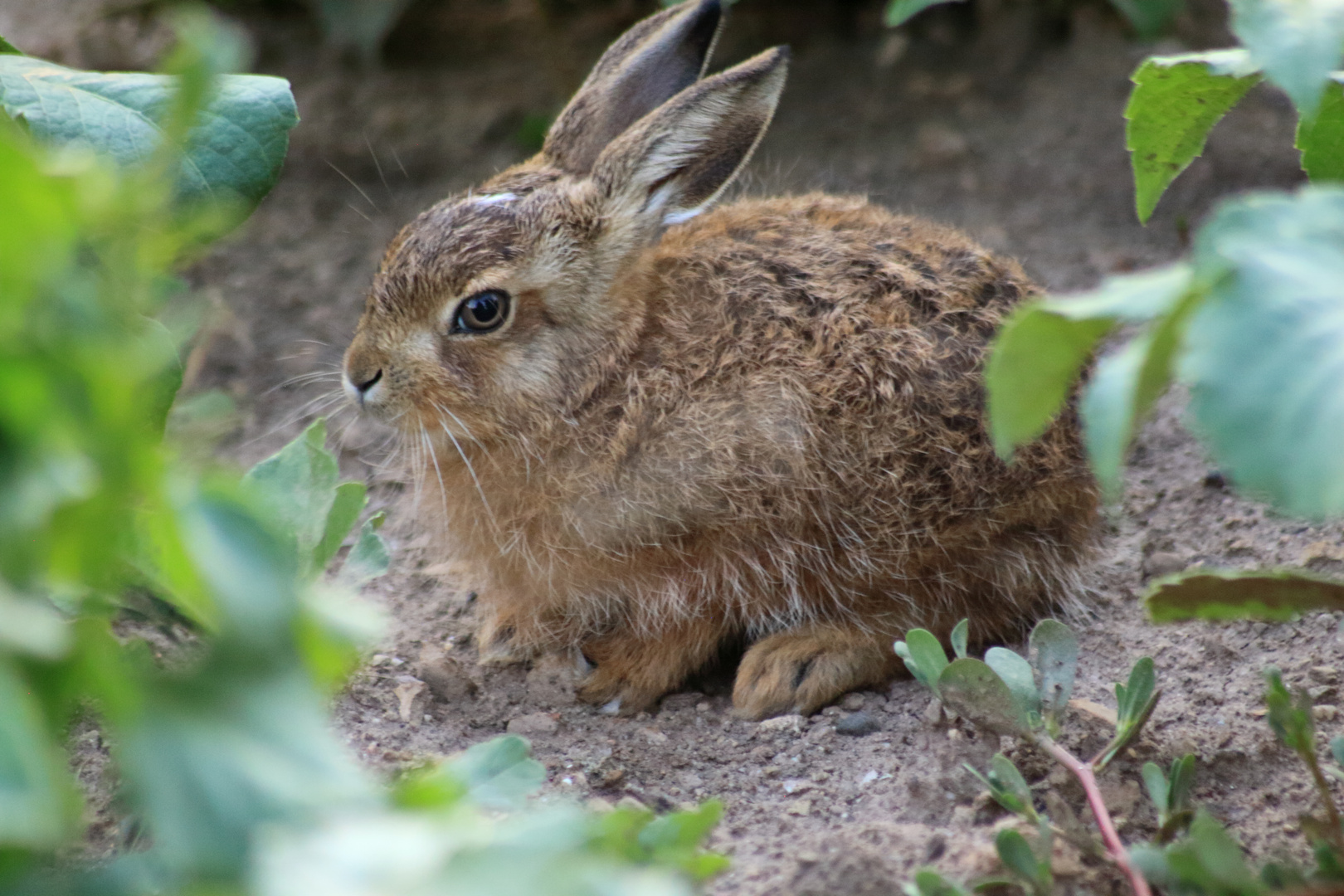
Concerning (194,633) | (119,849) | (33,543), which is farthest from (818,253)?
(33,543)

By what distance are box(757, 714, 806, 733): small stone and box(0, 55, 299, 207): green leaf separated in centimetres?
169

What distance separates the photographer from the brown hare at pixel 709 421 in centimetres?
300

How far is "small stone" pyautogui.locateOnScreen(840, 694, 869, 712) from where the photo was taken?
3.10 m

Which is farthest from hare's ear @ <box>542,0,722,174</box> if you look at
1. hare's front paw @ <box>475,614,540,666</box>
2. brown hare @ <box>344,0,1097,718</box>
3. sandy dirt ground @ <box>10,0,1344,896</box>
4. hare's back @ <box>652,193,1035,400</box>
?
hare's front paw @ <box>475,614,540,666</box>

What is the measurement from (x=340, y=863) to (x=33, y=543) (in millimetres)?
421

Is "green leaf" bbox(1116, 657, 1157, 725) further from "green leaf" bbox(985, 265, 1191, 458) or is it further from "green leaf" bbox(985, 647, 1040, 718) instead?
"green leaf" bbox(985, 265, 1191, 458)

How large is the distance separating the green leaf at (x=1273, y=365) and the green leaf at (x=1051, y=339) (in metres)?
0.07

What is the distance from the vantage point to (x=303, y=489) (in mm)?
2436

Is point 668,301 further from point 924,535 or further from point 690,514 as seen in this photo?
point 924,535

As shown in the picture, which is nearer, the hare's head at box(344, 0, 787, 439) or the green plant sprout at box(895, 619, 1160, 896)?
the green plant sprout at box(895, 619, 1160, 896)

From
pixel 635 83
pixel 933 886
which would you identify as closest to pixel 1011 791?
pixel 933 886

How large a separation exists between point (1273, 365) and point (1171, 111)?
1.38m

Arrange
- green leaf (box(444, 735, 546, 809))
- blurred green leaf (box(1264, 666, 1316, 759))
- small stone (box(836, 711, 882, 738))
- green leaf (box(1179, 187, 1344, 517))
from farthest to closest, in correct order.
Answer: small stone (box(836, 711, 882, 738)) → blurred green leaf (box(1264, 666, 1316, 759)) → green leaf (box(444, 735, 546, 809)) → green leaf (box(1179, 187, 1344, 517))

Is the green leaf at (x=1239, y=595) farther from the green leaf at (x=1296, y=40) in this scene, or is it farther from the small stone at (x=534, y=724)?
→ the small stone at (x=534, y=724)
